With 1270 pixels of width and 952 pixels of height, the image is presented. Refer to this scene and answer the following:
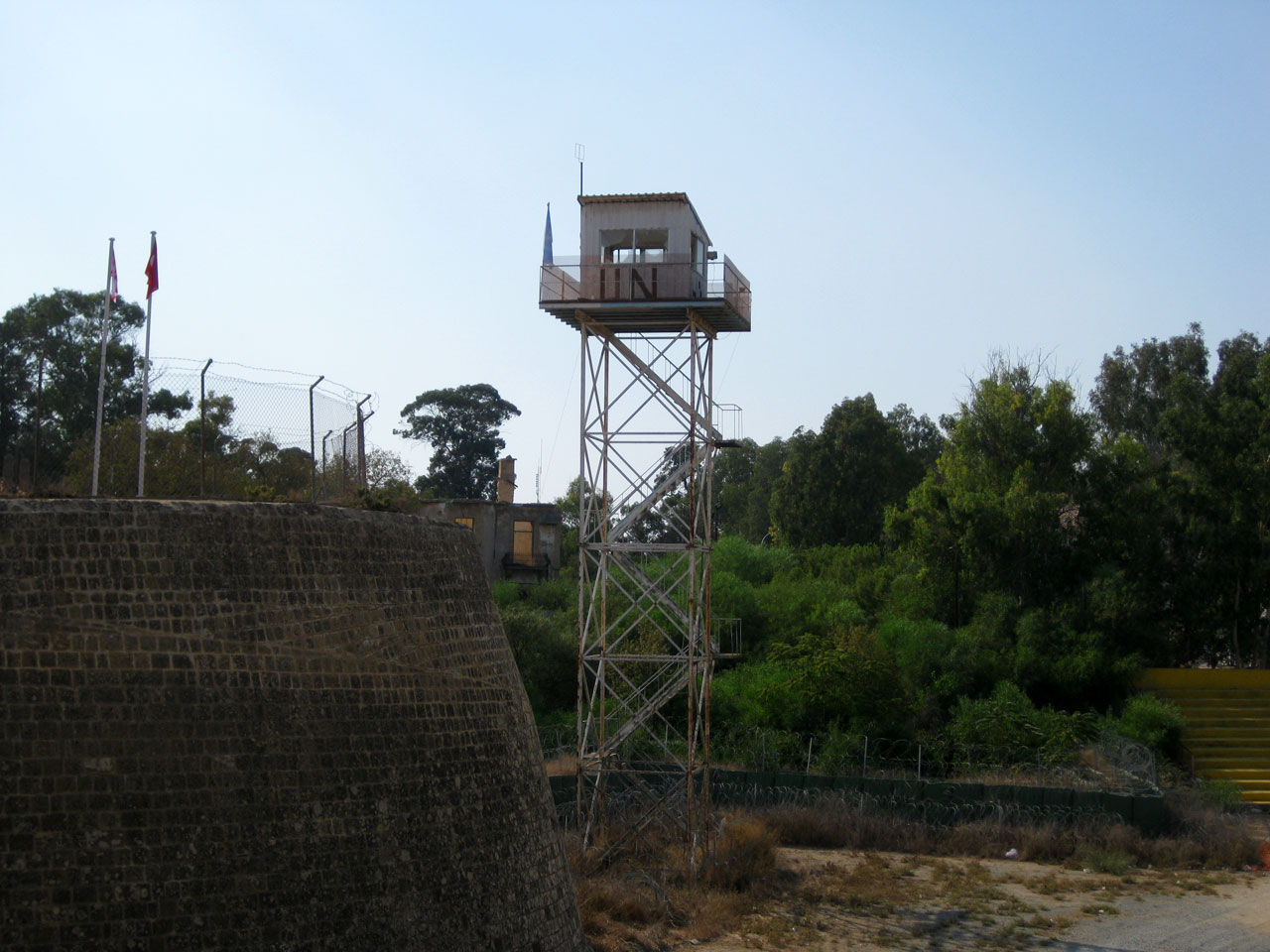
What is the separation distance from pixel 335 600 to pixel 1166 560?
28836mm

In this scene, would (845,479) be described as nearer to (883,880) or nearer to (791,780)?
(791,780)

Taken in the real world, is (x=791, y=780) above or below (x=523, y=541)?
below

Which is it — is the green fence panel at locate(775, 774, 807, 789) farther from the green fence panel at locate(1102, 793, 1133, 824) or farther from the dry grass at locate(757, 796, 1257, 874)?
the green fence panel at locate(1102, 793, 1133, 824)

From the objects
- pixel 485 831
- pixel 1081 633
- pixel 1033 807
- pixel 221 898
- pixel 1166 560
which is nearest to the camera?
pixel 221 898

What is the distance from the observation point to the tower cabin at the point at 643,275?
69.2 feet

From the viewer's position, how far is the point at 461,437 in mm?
62188

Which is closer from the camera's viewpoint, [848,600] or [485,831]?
[485,831]

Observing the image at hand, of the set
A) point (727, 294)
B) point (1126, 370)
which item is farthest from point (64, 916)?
point (1126, 370)

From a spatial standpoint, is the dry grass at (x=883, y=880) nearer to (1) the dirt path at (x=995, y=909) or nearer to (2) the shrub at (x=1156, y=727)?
(1) the dirt path at (x=995, y=909)

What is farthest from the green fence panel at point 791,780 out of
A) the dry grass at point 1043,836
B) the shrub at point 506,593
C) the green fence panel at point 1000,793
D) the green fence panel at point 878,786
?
the shrub at point 506,593

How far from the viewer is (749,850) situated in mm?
20844

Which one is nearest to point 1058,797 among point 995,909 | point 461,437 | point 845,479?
point 995,909

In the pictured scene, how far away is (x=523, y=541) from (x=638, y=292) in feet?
74.2

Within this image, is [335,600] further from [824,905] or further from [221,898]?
[824,905]
